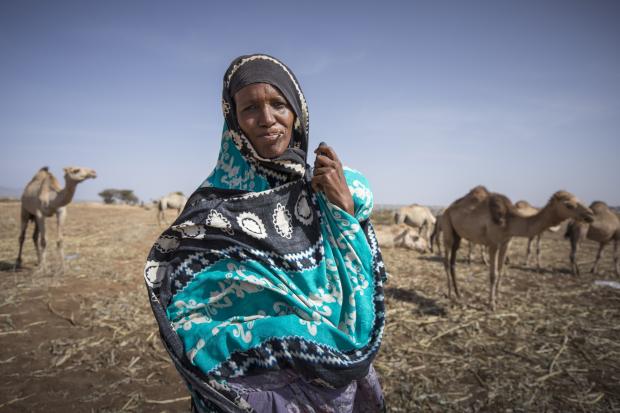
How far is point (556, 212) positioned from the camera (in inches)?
266

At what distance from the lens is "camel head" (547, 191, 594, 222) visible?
6.53 metres

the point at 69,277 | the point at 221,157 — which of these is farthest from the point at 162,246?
the point at 69,277

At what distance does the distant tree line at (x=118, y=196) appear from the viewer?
61.4m

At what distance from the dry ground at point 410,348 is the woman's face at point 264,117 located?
3.41 m

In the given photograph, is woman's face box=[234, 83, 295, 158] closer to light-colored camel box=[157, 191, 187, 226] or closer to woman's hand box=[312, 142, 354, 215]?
woman's hand box=[312, 142, 354, 215]

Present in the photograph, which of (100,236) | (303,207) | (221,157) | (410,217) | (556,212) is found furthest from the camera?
(410,217)

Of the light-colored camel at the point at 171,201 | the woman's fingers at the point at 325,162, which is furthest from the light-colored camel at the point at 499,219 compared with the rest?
the light-colored camel at the point at 171,201

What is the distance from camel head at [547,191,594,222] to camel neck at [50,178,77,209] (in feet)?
38.0

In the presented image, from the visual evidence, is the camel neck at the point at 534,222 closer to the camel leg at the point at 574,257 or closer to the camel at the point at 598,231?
the camel leg at the point at 574,257

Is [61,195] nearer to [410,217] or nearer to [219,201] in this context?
[219,201]

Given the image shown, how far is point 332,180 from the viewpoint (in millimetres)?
1330

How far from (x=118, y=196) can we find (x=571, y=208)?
71.6 meters

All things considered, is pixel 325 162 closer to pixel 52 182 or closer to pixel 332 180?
pixel 332 180

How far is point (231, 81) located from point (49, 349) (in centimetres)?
526
